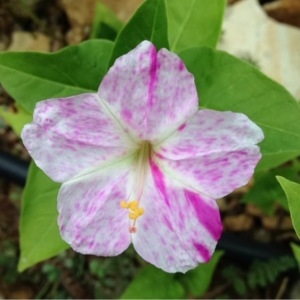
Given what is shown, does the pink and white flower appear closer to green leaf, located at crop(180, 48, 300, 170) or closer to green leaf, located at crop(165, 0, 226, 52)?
green leaf, located at crop(180, 48, 300, 170)

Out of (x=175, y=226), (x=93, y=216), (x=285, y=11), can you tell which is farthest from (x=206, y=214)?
(x=285, y=11)

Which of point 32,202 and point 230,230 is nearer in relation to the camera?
point 32,202

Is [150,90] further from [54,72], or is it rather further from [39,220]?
[39,220]

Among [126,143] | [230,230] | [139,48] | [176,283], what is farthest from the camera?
[230,230]

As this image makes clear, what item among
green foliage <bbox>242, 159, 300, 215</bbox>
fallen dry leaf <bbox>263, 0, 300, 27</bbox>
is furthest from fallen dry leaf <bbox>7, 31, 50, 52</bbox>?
green foliage <bbox>242, 159, 300, 215</bbox>

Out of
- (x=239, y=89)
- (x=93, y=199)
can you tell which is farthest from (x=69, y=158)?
(x=239, y=89)

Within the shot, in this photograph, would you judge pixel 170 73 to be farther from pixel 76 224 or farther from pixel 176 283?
pixel 176 283

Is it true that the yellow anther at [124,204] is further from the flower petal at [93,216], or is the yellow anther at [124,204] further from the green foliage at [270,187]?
the green foliage at [270,187]
